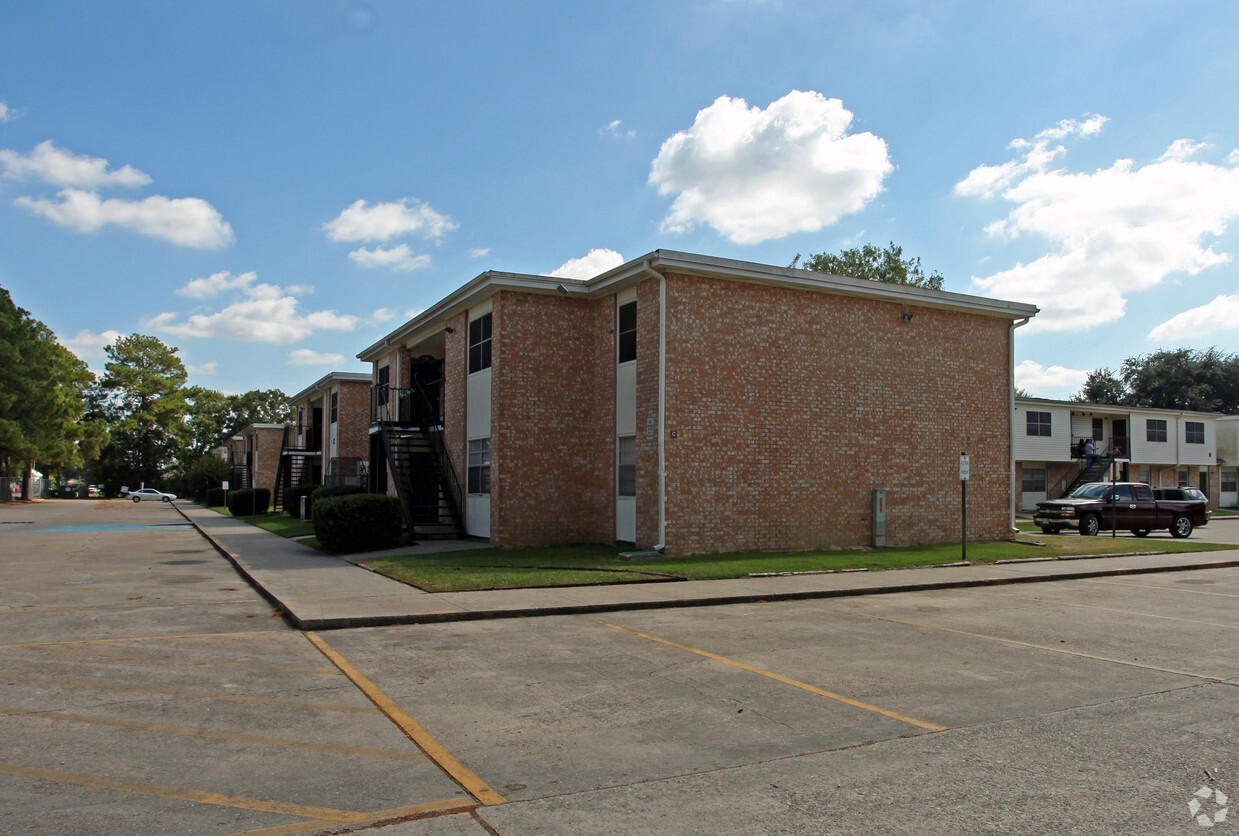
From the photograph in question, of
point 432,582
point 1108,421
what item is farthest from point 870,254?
point 432,582

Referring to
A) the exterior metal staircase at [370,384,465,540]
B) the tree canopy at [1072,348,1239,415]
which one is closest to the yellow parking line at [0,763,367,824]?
the exterior metal staircase at [370,384,465,540]

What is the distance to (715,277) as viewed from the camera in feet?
59.4

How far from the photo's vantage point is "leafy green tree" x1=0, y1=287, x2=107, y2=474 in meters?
51.9

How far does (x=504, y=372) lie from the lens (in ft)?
64.8

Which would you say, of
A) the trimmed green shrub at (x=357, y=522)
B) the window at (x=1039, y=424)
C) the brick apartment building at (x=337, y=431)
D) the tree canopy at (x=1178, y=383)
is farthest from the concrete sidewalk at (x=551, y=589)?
the tree canopy at (x=1178, y=383)

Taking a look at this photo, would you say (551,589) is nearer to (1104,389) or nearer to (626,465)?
(626,465)

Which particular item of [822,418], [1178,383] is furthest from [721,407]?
[1178,383]

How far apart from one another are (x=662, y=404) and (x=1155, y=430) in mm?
40653

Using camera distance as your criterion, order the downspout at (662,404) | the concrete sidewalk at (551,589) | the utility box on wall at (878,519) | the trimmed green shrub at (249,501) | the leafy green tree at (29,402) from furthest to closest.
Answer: the leafy green tree at (29,402)
the trimmed green shrub at (249,501)
the utility box on wall at (878,519)
the downspout at (662,404)
the concrete sidewalk at (551,589)

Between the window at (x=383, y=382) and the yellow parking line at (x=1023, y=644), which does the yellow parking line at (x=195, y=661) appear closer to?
the yellow parking line at (x=1023, y=644)

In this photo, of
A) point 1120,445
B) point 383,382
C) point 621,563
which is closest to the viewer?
point 621,563

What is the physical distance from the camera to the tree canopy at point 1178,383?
229ft

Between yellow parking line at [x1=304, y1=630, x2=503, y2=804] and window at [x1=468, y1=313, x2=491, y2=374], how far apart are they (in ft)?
44.1

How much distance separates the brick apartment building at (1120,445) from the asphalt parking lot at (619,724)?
3331cm
